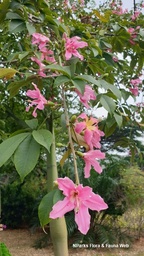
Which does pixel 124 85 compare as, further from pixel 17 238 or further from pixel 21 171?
pixel 17 238

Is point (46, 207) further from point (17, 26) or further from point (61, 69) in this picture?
point (17, 26)

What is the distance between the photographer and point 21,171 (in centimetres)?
46

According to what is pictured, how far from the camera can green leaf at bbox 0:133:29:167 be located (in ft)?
1.57

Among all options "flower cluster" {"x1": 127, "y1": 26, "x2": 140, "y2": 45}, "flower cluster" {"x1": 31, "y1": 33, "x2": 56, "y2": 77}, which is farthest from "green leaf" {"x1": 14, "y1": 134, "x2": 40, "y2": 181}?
"flower cluster" {"x1": 127, "y1": 26, "x2": 140, "y2": 45}

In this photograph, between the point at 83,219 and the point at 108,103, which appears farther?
the point at 108,103

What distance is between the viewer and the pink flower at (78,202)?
42cm

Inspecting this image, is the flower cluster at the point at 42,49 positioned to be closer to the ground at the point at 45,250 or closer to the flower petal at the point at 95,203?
the flower petal at the point at 95,203

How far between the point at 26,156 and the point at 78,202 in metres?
0.10

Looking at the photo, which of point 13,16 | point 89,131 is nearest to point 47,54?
point 13,16

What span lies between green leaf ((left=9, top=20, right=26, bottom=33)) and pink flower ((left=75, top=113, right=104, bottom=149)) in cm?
39

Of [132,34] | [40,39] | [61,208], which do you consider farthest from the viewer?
[132,34]

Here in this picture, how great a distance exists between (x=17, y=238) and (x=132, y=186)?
175 centimetres

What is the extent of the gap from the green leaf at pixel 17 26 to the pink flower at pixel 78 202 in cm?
55

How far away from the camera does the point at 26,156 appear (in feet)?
1.57
